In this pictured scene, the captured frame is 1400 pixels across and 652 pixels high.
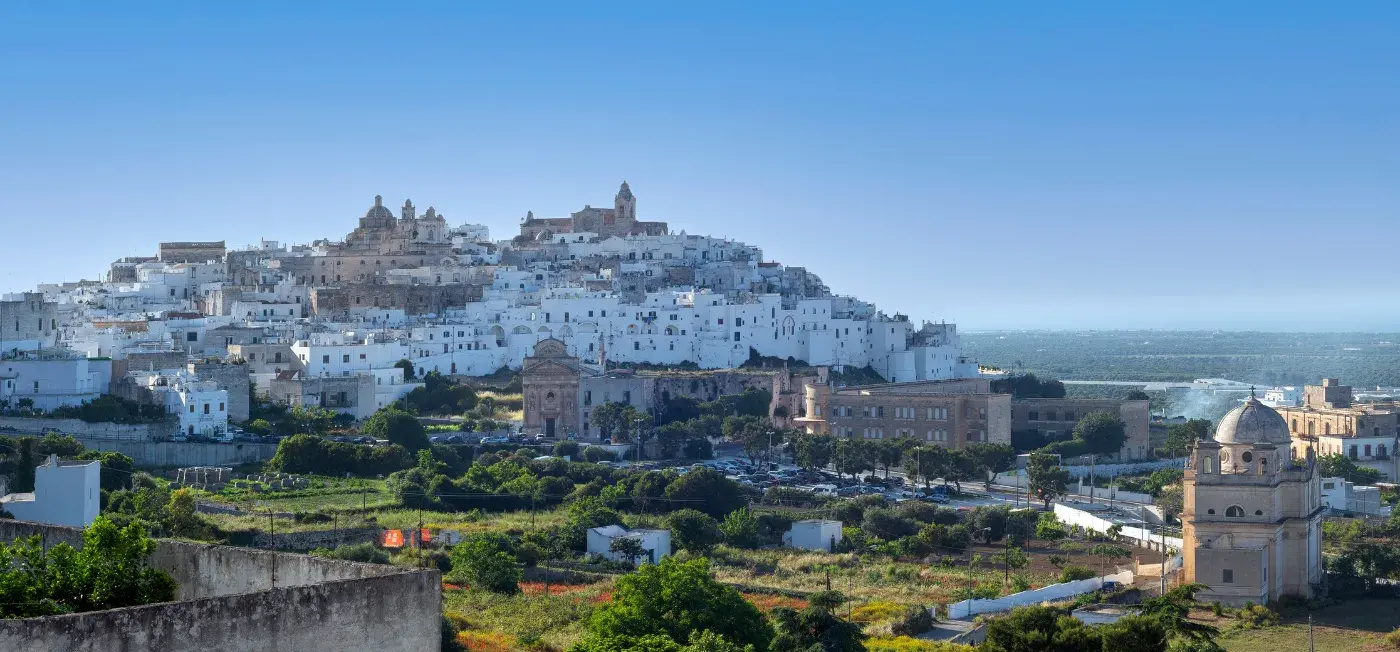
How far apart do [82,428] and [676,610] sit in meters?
26.2

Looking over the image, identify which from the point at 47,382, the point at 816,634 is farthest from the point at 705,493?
the point at 47,382

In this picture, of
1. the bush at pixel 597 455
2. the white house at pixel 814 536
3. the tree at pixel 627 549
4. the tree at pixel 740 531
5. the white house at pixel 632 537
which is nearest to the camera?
the tree at pixel 627 549

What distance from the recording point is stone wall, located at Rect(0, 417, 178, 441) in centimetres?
4172

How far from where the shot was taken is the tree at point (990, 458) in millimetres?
47375

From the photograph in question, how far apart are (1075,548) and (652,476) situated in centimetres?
1023

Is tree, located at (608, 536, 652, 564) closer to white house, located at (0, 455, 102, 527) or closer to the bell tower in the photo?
white house, located at (0, 455, 102, 527)

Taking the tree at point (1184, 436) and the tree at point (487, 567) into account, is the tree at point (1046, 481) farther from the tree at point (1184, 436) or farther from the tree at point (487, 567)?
the tree at point (487, 567)

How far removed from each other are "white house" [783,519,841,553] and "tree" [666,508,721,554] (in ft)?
5.72

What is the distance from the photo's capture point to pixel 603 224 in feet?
267

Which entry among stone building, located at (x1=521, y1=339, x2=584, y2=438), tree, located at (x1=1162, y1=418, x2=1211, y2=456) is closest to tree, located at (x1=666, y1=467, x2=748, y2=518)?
stone building, located at (x1=521, y1=339, x2=584, y2=438)

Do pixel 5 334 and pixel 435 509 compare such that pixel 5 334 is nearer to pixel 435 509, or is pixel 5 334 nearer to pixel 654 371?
pixel 435 509

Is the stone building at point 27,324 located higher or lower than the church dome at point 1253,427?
higher

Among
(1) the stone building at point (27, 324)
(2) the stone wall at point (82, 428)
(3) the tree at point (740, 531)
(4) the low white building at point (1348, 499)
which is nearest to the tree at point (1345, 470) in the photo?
(4) the low white building at point (1348, 499)

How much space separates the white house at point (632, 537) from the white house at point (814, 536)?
120 inches
